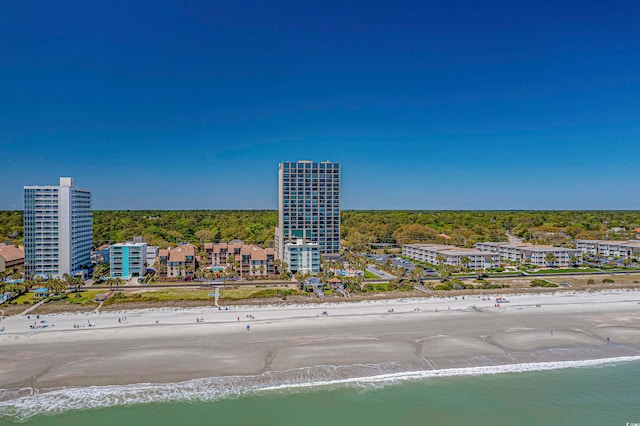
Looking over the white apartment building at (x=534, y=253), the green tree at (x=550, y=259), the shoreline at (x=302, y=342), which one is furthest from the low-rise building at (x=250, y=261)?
the green tree at (x=550, y=259)

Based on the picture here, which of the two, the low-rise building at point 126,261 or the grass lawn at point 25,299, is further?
the low-rise building at point 126,261

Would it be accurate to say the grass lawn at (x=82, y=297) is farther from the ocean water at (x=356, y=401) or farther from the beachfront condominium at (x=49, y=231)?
the ocean water at (x=356, y=401)

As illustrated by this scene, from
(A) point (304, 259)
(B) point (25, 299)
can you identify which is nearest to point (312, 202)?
(A) point (304, 259)

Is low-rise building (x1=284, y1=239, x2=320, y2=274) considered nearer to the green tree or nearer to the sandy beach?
the sandy beach

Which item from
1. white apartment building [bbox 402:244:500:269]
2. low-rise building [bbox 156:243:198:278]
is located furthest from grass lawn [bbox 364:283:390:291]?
low-rise building [bbox 156:243:198:278]

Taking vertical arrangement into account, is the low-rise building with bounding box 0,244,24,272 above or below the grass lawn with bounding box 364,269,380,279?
above

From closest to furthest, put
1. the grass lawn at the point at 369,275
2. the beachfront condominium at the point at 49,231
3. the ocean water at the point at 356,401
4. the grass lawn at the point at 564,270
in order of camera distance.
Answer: the ocean water at the point at 356,401
the beachfront condominium at the point at 49,231
the grass lawn at the point at 369,275
the grass lawn at the point at 564,270

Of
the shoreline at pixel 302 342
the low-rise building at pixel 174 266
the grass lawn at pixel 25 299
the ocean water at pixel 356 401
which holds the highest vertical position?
the low-rise building at pixel 174 266
